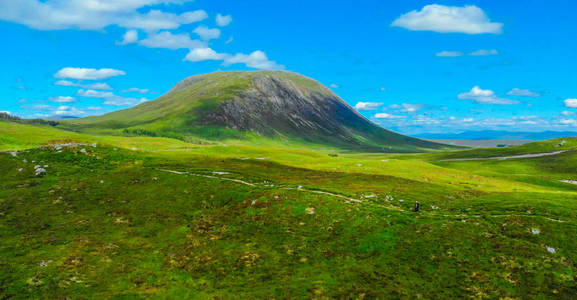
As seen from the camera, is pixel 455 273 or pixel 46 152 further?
pixel 46 152

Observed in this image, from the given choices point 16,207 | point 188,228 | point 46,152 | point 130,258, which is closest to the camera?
point 130,258

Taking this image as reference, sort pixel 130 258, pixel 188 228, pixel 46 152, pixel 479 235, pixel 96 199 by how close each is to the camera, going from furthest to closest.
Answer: pixel 46 152 < pixel 96 199 < pixel 188 228 < pixel 479 235 < pixel 130 258

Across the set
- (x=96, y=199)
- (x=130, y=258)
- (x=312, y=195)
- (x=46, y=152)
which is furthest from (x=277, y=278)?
(x=46, y=152)

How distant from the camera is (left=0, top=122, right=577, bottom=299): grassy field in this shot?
76.5ft

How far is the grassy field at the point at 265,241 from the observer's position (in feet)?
76.5

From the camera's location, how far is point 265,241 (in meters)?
31.4

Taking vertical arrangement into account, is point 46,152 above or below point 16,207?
above

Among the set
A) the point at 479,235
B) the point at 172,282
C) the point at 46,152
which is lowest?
the point at 172,282

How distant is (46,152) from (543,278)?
79.2 m

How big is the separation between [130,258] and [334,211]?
2336 cm

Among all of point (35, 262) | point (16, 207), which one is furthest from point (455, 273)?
point (16, 207)

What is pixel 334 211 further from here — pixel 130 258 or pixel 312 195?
pixel 130 258

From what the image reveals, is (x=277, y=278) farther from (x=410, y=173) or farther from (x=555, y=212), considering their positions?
(x=410, y=173)

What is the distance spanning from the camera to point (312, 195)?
44.1m
